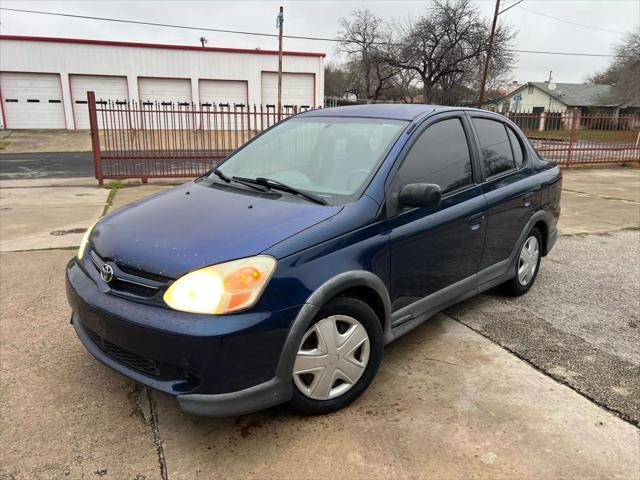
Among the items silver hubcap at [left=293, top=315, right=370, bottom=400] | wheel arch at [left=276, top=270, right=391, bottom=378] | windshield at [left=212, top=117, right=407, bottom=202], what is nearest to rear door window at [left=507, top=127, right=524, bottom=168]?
windshield at [left=212, top=117, right=407, bottom=202]

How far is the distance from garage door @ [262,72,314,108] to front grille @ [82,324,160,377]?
1134 inches

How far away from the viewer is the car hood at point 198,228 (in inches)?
90.4

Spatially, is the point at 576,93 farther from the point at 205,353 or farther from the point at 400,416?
the point at 205,353

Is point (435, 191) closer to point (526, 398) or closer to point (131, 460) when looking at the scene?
point (526, 398)

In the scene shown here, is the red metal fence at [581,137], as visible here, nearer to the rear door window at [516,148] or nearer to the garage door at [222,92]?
the rear door window at [516,148]

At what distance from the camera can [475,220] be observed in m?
3.47

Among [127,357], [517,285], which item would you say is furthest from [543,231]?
[127,357]

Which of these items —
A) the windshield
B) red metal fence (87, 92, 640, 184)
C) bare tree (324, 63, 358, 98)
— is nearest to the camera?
the windshield

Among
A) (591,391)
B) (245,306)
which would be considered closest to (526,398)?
(591,391)

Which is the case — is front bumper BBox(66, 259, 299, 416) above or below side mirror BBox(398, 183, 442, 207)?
below

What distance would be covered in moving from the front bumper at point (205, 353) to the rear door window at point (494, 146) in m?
2.29

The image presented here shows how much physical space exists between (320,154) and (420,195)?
33.3 inches

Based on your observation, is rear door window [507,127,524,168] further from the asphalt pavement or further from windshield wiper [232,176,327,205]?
the asphalt pavement

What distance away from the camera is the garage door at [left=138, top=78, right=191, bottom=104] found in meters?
27.9
